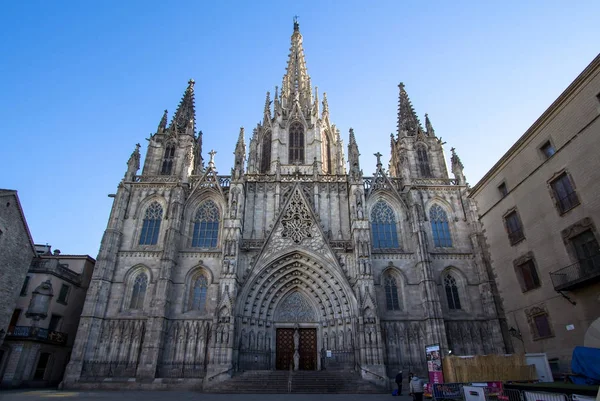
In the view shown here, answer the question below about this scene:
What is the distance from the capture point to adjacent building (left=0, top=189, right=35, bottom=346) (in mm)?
20078

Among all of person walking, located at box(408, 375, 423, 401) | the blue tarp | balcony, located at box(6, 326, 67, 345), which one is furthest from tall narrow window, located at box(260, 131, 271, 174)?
the blue tarp

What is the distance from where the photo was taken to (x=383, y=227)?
2727 centimetres

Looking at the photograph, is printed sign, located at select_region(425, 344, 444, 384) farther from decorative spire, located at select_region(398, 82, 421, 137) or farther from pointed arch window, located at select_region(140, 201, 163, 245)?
decorative spire, located at select_region(398, 82, 421, 137)

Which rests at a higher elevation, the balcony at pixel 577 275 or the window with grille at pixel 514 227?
the window with grille at pixel 514 227

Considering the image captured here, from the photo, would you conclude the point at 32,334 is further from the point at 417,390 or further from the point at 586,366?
the point at 586,366

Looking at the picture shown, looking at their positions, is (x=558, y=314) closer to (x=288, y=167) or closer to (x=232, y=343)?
(x=232, y=343)

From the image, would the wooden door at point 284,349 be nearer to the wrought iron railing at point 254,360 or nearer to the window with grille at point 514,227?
the wrought iron railing at point 254,360

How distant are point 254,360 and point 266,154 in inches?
718

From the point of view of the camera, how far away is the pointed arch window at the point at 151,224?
86.5 ft

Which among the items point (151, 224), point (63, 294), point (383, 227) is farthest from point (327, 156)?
point (63, 294)

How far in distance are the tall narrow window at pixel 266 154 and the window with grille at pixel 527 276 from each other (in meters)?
20.4

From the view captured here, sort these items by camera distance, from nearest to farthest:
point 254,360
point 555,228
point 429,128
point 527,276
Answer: point 555,228 → point 527,276 → point 254,360 → point 429,128

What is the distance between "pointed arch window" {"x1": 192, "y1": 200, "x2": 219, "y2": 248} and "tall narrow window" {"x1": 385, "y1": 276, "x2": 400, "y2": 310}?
1293 cm

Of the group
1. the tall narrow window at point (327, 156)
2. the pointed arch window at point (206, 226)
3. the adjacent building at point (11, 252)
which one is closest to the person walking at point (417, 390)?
the pointed arch window at point (206, 226)
